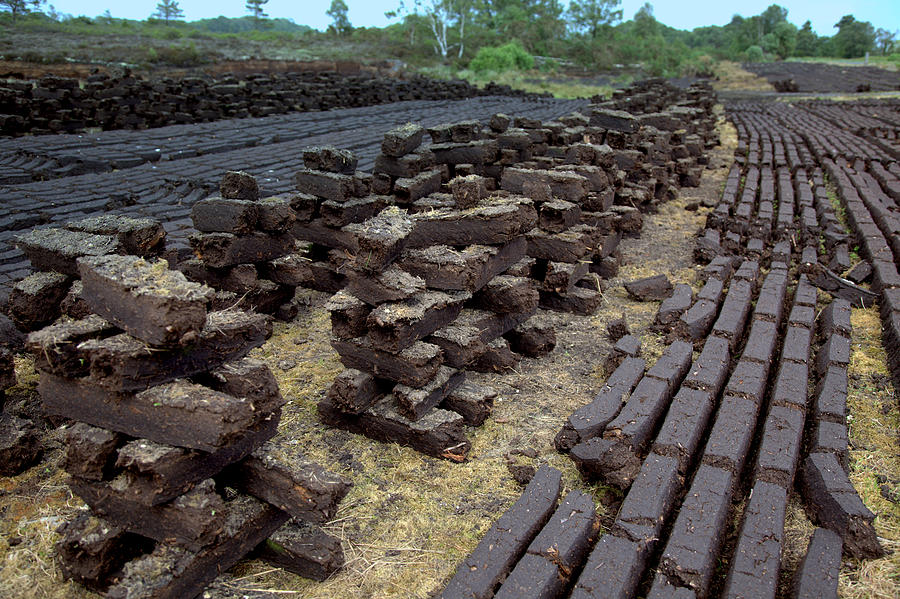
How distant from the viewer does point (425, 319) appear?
178 inches

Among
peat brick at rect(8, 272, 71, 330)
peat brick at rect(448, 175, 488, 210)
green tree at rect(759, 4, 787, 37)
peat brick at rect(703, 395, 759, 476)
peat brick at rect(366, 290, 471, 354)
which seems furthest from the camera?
green tree at rect(759, 4, 787, 37)

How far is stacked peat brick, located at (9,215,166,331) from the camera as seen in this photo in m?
4.45

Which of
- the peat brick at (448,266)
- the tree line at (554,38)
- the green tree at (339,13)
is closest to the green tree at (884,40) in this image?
the tree line at (554,38)

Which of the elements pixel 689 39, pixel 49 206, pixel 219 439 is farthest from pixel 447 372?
pixel 689 39

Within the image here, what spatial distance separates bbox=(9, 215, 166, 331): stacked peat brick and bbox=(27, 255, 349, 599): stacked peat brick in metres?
1.48

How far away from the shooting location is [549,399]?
4980 millimetres

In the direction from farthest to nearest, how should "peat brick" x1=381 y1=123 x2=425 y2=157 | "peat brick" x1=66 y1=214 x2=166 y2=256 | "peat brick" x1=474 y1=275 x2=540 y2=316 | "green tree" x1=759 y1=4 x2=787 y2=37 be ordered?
"green tree" x1=759 y1=4 x2=787 y2=37 → "peat brick" x1=381 y1=123 x2=425 y2=157 → "peat brick" x1=474 y1=275 x2=540 y2=316 → "peat brick" x1=66 y1=214 x2=166 y2=256

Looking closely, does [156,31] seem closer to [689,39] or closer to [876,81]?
[876,81]

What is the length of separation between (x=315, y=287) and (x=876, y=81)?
43.8 metres

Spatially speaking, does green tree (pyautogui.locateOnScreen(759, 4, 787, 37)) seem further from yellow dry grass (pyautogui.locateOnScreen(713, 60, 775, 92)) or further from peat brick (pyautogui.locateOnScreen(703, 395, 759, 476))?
peat brick (pyautogui.locateOnScreen(703, 395, 759, 476))

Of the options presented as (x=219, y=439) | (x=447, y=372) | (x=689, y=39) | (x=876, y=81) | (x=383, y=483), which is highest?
(x=689, y=39)

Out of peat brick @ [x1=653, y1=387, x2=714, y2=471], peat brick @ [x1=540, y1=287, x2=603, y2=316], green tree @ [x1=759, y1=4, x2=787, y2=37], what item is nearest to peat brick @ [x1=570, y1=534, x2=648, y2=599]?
peat brick @ [x1=653, y1=387, x2=714, y2=471]

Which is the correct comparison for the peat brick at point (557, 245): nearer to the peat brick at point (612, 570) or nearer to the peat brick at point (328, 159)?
the peat brick at point (328, 159)

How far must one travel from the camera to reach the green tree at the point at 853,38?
207ft
